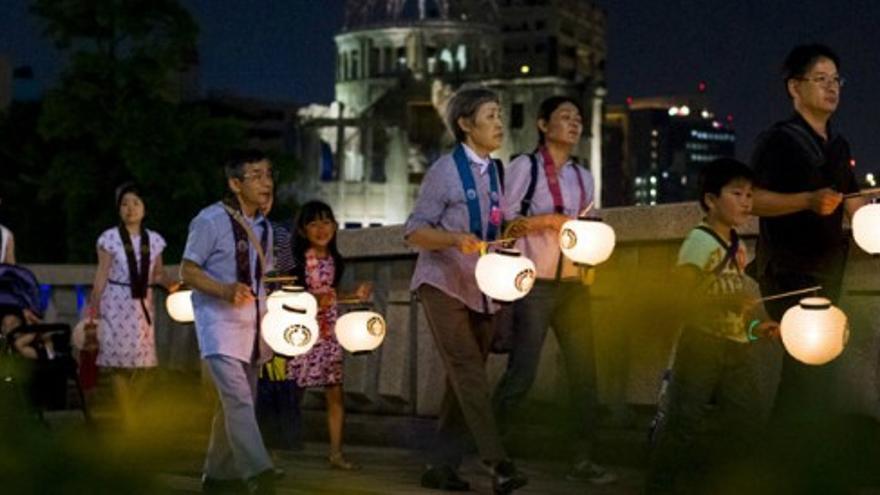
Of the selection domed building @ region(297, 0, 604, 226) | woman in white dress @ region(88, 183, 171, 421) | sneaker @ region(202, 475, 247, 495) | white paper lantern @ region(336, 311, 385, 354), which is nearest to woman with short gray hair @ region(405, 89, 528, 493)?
sneaker @ region(202, 475, 247, 495)

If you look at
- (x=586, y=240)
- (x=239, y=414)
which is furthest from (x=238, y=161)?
(x=586, y=240)

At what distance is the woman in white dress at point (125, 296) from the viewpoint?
1267 cm

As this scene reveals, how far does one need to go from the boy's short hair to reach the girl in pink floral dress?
321cm

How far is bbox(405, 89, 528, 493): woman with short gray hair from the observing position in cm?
866

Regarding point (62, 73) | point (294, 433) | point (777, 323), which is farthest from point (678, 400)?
point (62, 73)

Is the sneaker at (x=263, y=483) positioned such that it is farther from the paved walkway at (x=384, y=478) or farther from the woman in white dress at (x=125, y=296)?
the woman in white dress at (x=125, y=296)

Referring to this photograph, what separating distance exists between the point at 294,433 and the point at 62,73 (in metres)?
43.0

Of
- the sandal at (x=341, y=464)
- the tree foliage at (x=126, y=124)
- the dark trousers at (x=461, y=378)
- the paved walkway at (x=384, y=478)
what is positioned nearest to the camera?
the dark trousers at (x=461, y=378)

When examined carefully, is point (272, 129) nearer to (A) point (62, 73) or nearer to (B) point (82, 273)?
(A) point (62, 73)

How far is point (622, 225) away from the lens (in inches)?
412

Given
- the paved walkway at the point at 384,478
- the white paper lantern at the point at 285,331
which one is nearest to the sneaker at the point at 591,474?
the paved walkway at the point at 384,478

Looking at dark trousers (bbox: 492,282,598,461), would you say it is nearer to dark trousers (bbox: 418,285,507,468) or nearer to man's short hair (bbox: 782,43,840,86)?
dark trousers (bbox: 418,285,507,468)

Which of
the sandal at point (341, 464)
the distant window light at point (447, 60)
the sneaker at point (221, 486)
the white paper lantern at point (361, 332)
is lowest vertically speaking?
the sandal at point (341, 464)

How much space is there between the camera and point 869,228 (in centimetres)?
748
